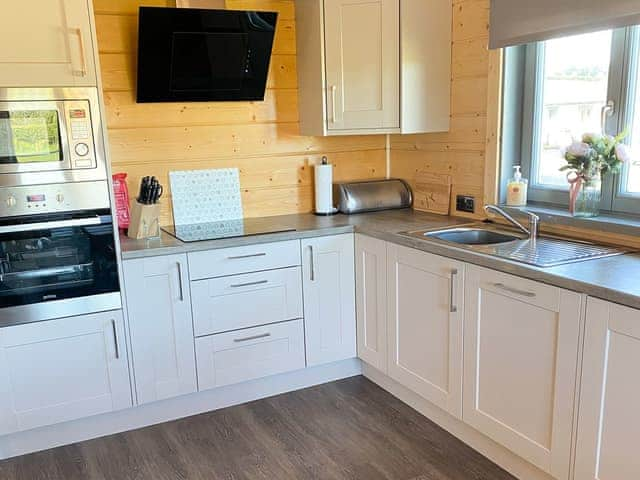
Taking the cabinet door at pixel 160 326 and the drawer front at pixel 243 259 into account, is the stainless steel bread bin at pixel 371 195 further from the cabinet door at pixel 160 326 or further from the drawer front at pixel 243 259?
the cabinet door at pixel 160 326

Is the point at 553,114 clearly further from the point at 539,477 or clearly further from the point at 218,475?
the point at 218,475

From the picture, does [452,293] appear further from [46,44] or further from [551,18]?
[46,44]

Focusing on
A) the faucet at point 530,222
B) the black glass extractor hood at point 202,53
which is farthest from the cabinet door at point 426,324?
the black glass extractor hood at point 202,53

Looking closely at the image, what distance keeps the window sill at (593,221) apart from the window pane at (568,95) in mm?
171

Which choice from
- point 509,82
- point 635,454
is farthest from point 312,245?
point 635,454

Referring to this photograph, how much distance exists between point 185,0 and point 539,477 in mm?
2498

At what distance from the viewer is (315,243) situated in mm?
2789

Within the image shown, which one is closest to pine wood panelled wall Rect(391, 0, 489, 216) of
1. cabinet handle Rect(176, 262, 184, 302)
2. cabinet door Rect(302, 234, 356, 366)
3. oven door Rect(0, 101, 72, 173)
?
cabinet door Rect(302, 234, 356, 366)

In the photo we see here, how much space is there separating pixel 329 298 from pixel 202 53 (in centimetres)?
131

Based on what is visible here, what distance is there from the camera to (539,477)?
81.9 inches

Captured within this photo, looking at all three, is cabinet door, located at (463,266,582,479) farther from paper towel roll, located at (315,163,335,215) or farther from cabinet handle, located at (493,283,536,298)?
paper towel roll, located at (315,163,335,215)

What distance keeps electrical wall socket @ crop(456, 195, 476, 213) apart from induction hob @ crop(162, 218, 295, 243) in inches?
34.6

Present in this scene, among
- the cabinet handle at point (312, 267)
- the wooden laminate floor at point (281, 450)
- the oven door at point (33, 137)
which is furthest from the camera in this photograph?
the cabinet handle at point (312, 267)

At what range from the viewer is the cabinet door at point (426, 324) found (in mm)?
2291
